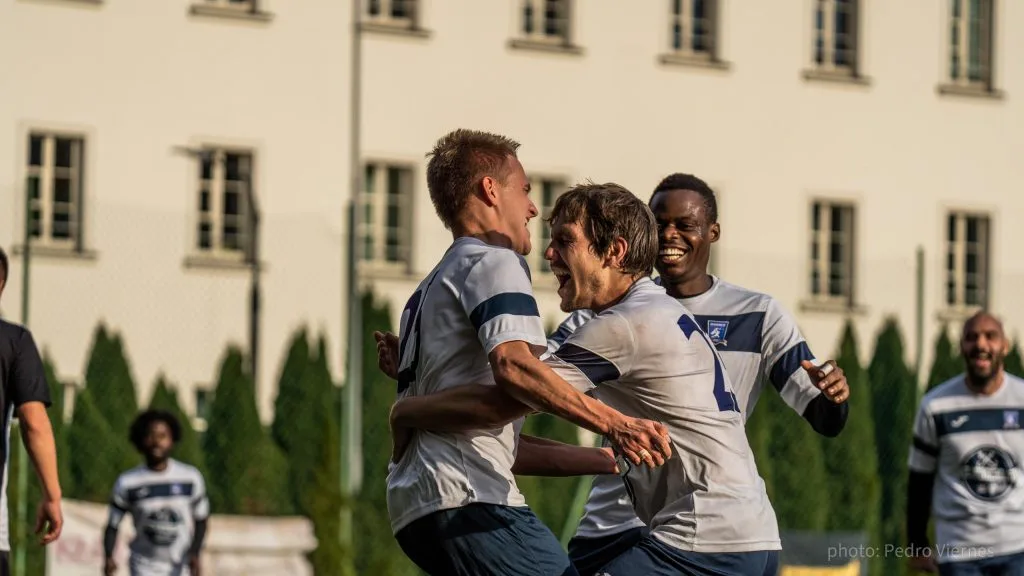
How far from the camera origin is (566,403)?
643 cm

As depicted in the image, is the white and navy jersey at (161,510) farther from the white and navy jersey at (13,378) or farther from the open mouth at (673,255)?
the open mouth at (673,255)

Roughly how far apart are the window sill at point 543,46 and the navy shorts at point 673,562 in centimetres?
2797

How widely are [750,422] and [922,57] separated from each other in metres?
14.9

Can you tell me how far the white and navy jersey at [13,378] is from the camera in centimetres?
935

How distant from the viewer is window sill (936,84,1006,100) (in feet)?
123

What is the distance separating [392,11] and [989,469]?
23.0m

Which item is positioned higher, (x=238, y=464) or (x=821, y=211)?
(x=821, y=211)

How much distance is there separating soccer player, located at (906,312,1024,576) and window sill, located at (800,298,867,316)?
21772mm

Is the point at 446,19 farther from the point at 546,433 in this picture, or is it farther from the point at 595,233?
the point at 595,233

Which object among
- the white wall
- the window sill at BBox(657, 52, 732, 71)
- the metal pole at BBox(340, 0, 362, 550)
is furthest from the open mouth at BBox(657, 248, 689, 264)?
the window sill at BBox(657, 52, 732, 71)

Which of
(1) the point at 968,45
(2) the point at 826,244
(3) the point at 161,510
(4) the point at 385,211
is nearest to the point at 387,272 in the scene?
(4) the point at 385,211

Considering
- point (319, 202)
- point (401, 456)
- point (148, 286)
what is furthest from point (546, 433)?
point (401, 456)

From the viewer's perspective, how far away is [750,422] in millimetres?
24031

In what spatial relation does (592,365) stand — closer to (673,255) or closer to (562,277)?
(562,277)
